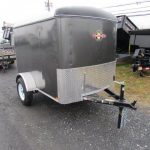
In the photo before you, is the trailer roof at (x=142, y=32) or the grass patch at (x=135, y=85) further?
the trailer roof at (x=142, y=32)

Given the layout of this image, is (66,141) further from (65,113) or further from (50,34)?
(50,34)

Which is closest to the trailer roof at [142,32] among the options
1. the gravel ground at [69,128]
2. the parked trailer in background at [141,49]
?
the parked trailer in background at [141,49]

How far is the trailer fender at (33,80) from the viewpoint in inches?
203

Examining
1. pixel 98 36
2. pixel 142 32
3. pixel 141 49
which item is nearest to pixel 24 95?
pixel 98 36

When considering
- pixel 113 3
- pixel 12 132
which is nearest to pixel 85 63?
pixel 12 132

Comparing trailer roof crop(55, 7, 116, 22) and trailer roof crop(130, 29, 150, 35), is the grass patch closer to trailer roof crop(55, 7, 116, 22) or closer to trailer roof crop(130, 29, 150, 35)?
trailer roof crop(130, 29, 150, 35)

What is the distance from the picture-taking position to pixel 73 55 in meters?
4.32

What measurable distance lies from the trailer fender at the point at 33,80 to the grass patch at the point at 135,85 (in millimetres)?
2603

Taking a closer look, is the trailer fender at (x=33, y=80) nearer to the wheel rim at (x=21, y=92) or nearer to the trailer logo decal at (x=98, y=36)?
the wheel rim at (x=21, y=92)

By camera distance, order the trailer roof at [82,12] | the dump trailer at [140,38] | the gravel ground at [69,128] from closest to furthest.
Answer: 1. the gravel ground at [69,128]
2. the trailer roof at [82,12]
3. the dump trailer at [140,38]

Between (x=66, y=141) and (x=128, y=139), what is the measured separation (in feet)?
3.75

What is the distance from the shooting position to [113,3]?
14.7 m

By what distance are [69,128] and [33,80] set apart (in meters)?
1.65

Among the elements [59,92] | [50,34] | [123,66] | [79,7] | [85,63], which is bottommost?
[123,66]
